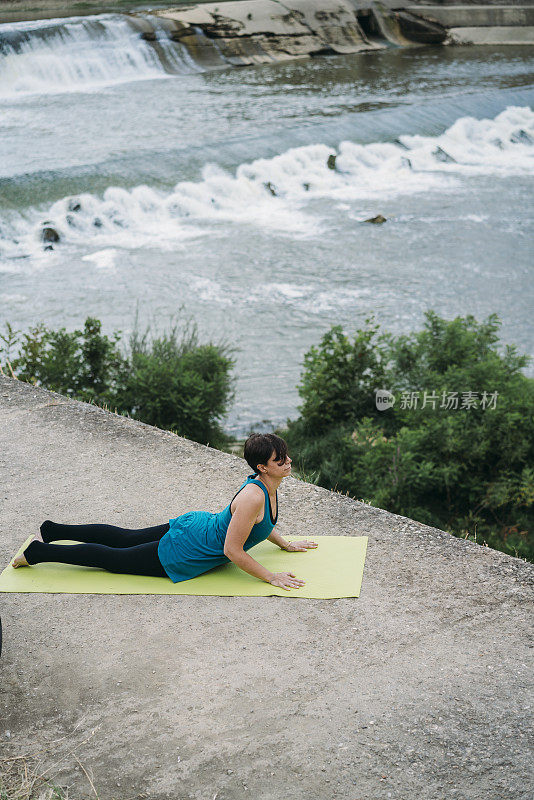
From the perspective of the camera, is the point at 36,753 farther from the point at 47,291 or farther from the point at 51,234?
the point at 51,234

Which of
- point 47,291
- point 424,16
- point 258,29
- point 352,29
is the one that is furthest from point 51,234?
point 424,16

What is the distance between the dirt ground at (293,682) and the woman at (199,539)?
186 mm

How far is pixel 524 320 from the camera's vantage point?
35.1 ft

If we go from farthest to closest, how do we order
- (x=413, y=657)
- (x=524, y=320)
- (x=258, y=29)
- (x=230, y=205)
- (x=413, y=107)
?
(x=258, y=29)
(x=413, y=107)
(x=230, y=205)
(x=524, y=320)
(x=413, y=657)

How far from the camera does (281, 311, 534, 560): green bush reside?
6.19 metres

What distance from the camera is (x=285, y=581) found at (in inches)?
155

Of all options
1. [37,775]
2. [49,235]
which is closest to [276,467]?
[37,775]

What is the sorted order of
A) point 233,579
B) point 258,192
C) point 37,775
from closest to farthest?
point 37,775 → point 233,579 → point 258,192

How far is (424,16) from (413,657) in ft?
87.9

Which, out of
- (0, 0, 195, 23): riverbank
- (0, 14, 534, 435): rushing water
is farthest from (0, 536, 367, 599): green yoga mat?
(0, 0, 195, 23): riverbank

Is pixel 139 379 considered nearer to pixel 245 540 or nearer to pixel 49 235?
pixel 245 540

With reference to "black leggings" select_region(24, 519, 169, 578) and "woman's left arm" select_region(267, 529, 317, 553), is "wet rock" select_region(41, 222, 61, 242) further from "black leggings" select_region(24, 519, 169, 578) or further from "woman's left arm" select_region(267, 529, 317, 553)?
"woman's left arm" select_region(267, 529, 317, 553)

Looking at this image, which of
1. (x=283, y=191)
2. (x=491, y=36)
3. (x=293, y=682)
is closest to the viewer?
(x=293, y=682)

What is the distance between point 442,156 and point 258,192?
4.65 meters
